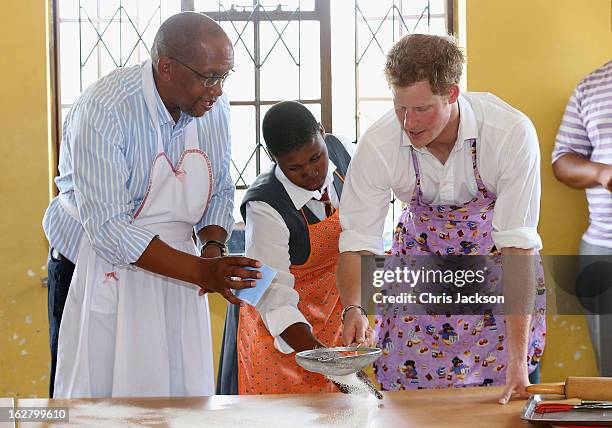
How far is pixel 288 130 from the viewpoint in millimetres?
2455

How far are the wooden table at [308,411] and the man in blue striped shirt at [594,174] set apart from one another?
1.83 meters

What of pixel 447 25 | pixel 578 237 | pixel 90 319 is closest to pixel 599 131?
pixel 578 237

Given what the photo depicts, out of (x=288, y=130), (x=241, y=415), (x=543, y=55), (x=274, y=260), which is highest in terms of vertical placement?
(x=543, y=55)

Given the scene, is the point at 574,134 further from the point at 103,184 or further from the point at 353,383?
the point at 103,184

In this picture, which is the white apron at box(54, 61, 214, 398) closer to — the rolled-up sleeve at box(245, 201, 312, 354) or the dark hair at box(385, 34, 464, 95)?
the rolled-up sleeve at box(245, 201, 312, 354)

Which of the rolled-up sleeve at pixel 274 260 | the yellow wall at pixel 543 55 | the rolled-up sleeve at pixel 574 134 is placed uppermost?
the yellow wall at pixel 543 55

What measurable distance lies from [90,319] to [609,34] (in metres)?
2.72

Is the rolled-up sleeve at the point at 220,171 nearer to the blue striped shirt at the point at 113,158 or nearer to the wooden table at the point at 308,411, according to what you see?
the blue striped shirt at the point at 113,158

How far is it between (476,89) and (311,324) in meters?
1.67

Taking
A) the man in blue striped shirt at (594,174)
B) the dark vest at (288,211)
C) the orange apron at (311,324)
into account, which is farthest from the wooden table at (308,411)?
the man in blue striped shirt at (594,174)

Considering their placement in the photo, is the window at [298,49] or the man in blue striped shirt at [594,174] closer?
the man in blue striped shirt at [594,174]

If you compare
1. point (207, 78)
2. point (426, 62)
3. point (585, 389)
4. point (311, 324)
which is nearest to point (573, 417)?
point (585, 389)

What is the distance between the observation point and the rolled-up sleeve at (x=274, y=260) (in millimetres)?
2455

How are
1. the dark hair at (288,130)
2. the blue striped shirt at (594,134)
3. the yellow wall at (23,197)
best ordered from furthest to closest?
the yellow wall at (23,197) < the blue striped shirt at (594,134) < the dark hair at (288,130)
